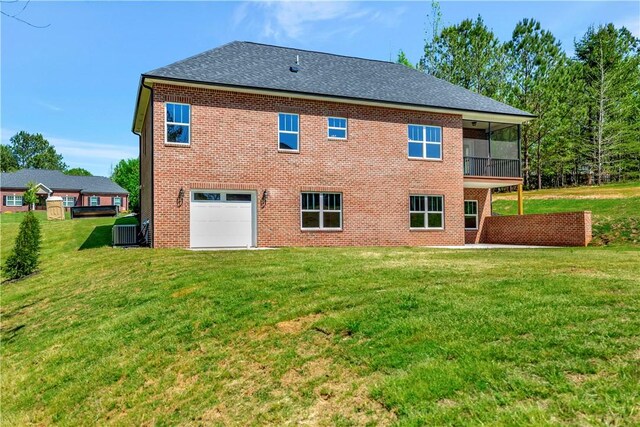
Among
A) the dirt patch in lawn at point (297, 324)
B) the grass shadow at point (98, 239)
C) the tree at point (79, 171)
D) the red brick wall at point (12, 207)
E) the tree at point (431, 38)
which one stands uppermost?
the tree at point (431, 38)

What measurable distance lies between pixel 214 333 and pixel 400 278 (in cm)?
347

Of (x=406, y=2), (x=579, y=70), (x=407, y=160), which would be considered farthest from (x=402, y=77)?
(x=579, y=70)

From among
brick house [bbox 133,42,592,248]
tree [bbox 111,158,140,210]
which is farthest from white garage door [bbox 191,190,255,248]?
tree [bbox 111,158,140,210]

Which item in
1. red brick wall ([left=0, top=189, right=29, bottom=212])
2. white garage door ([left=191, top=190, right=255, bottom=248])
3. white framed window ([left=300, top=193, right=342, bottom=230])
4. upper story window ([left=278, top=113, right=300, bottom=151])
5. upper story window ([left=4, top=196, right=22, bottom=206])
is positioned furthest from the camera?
→ upper story window ([left=4, top=196, right=22, bottom=206])

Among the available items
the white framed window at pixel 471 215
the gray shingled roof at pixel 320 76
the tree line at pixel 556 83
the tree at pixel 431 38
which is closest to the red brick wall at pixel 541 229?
the white framed window at pixel 471 215

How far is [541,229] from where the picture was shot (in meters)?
20.1

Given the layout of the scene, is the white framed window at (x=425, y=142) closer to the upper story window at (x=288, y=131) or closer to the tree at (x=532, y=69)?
the upper story window at (x=288, y=131)

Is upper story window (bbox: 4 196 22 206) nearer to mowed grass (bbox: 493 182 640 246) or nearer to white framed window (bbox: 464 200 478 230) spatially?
white framed window (bbox: 464 200 478 230)

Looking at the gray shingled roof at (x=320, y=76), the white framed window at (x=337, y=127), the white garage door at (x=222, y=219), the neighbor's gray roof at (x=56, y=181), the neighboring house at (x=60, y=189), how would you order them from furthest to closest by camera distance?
the neighbor's gray roof at (x=56, y=181) → the neighboring house at (x=60, y=189) → the white framed window at (x=337, y=127) → the gray shingled roof at (x=320, y=76) → the white garage door at (x=222, y=219)

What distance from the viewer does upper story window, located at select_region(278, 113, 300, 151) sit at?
17.4 metres

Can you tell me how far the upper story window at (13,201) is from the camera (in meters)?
55.8

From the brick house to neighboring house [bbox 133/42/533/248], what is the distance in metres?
0.05

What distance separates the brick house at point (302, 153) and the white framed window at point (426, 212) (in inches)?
1.9

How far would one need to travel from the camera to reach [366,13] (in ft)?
50.3
